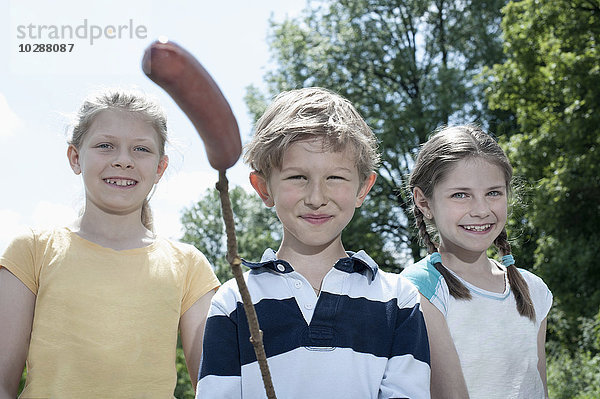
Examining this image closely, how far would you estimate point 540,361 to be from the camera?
10.6 feet

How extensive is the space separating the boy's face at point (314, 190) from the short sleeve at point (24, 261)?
102 cm

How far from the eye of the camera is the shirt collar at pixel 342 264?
2453mm

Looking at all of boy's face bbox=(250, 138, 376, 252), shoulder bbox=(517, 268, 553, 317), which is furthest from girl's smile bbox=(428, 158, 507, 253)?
boy's face bbox=(250, 138, 376, 252)

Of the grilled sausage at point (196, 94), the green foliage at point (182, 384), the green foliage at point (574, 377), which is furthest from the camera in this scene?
the green foliage at point (182, 384)

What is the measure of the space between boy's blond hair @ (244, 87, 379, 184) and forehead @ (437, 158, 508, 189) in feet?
2.46

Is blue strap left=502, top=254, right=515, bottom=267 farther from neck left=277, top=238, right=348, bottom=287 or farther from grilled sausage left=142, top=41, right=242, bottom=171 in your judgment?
grilled sausage left=142, top=41, right=242, bottom=171

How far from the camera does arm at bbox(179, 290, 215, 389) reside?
292cm

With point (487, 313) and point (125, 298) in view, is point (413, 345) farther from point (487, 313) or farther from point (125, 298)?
point (125, 298)

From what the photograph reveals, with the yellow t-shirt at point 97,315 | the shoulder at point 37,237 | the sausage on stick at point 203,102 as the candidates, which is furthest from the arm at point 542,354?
the sausage on stick at point 203,102

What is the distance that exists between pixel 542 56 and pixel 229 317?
14.7 metres

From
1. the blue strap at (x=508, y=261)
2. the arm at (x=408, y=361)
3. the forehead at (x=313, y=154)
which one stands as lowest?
the arm at (x=408, y=361)

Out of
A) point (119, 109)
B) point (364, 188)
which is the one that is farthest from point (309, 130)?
point (119, 109)

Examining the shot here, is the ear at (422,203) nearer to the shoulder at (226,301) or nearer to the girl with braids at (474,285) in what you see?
the girl with braids at (474,285)

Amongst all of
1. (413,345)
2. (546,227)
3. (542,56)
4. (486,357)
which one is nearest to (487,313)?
(486,357)
